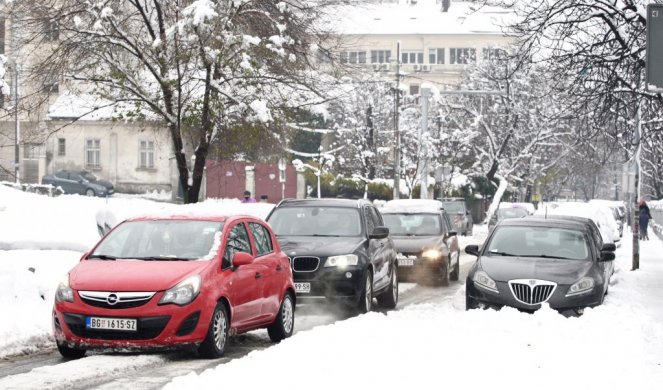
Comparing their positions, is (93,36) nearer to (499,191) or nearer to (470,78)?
(499,191)

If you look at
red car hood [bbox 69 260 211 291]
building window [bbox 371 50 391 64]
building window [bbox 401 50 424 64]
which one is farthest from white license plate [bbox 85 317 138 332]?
building window [bbox 401 50 424 64]

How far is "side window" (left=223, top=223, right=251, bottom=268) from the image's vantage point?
37.8ft

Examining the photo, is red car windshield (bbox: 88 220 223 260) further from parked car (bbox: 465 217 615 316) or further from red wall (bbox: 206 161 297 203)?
red wall (bbox: 206 161 297 203)

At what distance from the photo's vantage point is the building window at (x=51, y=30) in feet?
68.7

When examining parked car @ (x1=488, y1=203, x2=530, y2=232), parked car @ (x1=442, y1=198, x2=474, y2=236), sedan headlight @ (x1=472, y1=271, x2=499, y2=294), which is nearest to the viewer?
sedan headlight @ (x1=472, y1=271, x2=499, y2=294)

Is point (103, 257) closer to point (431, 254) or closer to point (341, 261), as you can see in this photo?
point (341, 261)

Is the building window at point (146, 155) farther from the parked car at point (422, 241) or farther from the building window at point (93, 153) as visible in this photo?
the parked car at point (422, 241)

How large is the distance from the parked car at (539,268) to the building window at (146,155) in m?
51.7

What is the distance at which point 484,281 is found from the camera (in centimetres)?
1463

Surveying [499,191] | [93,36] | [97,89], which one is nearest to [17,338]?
[93,36]

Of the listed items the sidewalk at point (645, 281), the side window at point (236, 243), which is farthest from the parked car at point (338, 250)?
the sidewalk at point (645, 281)

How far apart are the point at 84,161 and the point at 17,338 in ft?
189

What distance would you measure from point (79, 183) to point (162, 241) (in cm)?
5184

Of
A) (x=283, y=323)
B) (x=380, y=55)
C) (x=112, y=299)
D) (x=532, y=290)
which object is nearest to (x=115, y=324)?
(x=112, y=299)
